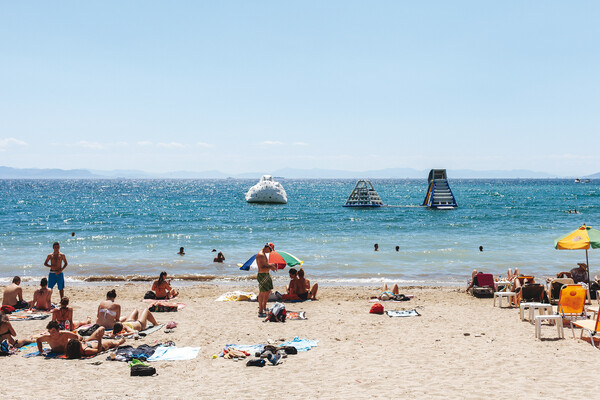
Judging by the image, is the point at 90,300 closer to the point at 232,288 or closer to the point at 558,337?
the point at 232,288

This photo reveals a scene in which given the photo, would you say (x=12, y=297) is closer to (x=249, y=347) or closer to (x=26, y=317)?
(x=26, y=317)

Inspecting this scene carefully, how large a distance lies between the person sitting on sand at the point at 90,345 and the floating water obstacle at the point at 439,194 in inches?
2210

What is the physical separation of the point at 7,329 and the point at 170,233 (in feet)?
92.5

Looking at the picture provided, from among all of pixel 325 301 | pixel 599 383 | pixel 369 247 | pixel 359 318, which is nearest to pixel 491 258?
pixel 369 247

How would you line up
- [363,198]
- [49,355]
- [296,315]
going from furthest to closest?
[363,198] → [296,315] → [49,355]

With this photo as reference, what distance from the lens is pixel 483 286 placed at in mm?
15148

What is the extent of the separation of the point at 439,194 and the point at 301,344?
56077 mm

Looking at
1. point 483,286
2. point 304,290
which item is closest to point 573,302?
point 483,286

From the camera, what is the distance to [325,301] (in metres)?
14.7

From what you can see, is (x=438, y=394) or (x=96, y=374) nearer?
(x=438, y=394)

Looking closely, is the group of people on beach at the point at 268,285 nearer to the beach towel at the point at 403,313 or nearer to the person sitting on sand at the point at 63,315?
the beach towel at the point at 403,313

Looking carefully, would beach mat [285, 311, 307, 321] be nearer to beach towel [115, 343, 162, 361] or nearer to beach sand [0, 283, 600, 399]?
beach sand [0, 283, 600, 399]

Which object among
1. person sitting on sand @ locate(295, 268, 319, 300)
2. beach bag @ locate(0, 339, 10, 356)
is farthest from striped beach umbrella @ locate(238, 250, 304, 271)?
beach bag @ locate(0, 339, 10, 356)

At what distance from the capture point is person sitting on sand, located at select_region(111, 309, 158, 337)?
9984 millimetres
